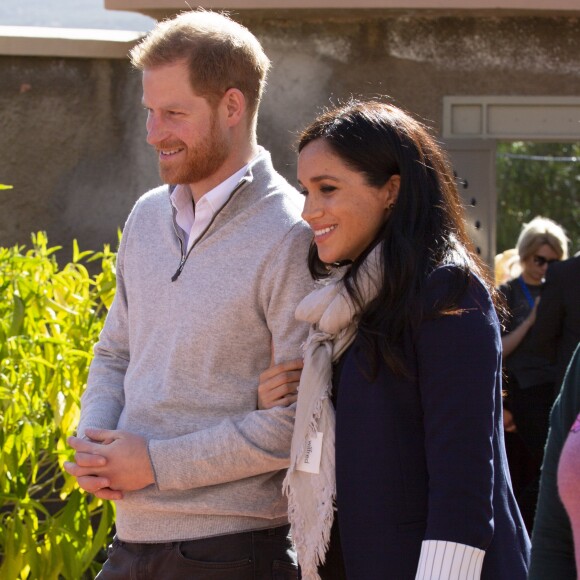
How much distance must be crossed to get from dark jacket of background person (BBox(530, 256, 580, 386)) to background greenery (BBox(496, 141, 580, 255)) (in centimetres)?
1838

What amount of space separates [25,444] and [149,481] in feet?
3.76

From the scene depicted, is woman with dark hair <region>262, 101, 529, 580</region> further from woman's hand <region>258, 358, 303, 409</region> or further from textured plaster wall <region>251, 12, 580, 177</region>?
textured plaster wall <region>251, 12, 580, 177</region>

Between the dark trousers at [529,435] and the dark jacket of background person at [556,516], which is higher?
the dark jacket of background person at [556,516]

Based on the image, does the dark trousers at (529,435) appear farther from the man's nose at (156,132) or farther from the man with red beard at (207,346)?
the man's nose at (156,132)

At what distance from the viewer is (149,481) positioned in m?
2.47

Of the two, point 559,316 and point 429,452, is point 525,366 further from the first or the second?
point 429,452

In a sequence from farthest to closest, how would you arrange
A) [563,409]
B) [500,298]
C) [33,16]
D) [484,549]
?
1. [33,16]
2. [500,298]
3. [484,549]
4. [563,409]

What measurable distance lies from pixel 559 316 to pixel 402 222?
331 centimetres

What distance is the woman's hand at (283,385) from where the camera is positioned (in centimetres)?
246

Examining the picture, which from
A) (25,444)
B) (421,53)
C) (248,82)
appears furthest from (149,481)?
(421,53)

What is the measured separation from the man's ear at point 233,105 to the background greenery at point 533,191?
21.4 meters

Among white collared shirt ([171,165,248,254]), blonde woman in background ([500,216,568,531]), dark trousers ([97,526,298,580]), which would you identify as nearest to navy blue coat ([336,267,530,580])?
dark trousers ([97,526,298,580])

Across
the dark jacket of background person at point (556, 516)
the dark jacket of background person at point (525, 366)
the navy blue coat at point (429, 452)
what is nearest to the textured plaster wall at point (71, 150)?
the dark jacket of background person at point (525, 366)

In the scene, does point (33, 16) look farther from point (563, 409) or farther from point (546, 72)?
point (563, 409)
